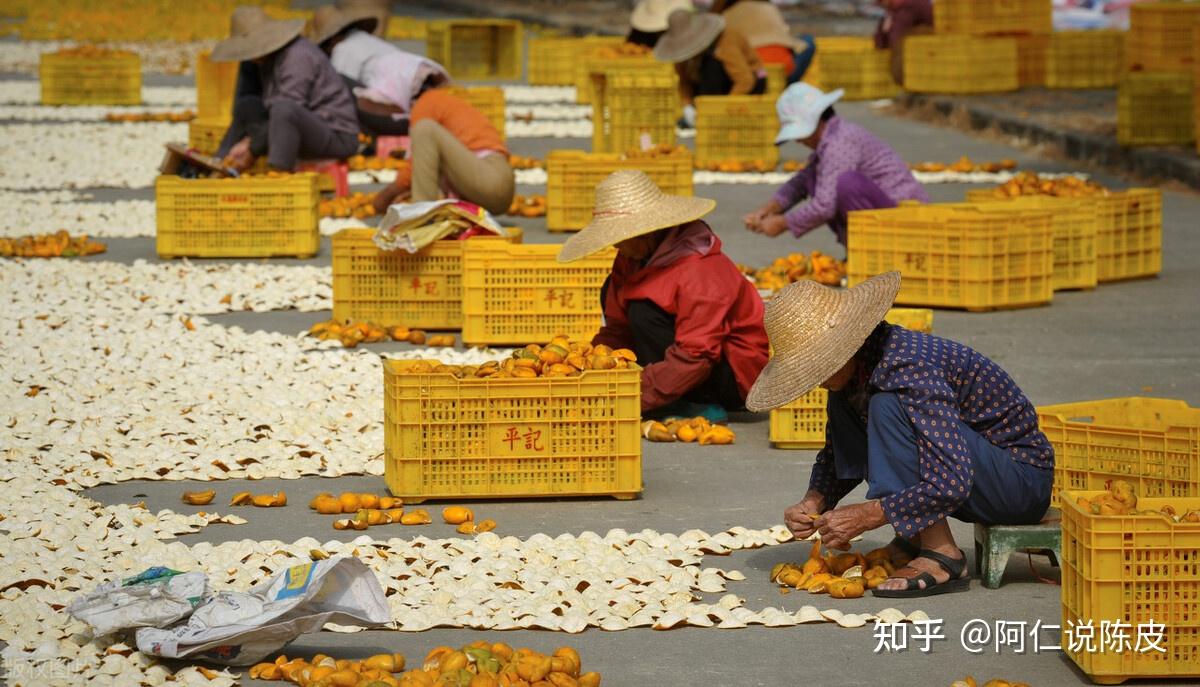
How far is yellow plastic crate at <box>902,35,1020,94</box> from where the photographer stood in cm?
1889

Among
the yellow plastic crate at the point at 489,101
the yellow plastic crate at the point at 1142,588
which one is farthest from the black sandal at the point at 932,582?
the yellow plastic crate at the point at 489,101

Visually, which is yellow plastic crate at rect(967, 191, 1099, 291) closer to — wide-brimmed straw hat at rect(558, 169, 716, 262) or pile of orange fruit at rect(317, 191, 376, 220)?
wide-brimmed straw hat at rect(558, 169, 716, 262)

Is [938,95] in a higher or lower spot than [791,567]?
higher

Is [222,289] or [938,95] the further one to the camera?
[938,95]

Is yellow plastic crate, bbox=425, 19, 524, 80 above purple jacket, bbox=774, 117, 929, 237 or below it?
above

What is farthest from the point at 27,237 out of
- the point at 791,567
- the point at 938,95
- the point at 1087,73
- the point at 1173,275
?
the point at 1087,73

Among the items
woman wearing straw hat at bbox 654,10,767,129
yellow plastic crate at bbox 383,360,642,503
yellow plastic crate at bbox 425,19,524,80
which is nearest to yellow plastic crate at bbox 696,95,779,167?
woman wearing straw hat at bbox 654,10,767,129

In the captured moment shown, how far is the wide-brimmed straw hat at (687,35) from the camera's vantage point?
16.1m

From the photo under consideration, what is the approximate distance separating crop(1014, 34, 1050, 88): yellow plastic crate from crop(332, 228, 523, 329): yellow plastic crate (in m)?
11.5

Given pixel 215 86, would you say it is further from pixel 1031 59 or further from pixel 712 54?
pixel 1031 59

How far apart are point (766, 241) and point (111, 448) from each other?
19.1 ft

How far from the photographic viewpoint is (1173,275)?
10.4m

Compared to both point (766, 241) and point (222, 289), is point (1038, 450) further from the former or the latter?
point (766, 241)

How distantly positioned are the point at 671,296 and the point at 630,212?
0.36 meters
